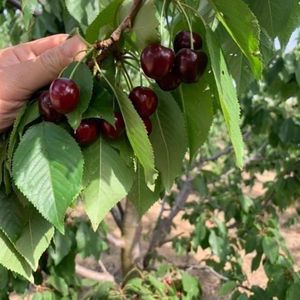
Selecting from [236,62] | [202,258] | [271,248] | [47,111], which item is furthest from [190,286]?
[202,258]

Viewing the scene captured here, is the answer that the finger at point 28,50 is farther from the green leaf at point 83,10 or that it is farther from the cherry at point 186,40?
the cherry at point 186,40

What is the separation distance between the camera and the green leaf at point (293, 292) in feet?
6.06

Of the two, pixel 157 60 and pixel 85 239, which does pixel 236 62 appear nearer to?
pixel 157 60

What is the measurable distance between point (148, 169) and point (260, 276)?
230 inches

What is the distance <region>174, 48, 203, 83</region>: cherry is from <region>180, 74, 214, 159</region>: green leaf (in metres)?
0.05

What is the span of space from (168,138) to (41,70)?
27 cm

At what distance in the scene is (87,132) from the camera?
31.4 inches

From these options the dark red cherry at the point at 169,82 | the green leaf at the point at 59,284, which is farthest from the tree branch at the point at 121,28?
the green leaf at the point at 59,284

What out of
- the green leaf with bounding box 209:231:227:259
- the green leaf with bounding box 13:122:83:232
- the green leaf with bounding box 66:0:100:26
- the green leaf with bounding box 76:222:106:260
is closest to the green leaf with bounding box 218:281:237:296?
the green leaf with bounding box 209:231:227:259

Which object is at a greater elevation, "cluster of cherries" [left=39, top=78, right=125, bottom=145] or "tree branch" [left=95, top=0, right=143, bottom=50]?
"tree branch" [left=95, top=0, right=143, bottom=50]

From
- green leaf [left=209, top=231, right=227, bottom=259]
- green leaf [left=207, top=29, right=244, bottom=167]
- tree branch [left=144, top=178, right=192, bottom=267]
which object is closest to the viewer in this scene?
green leaf [left=207, top=29, right=244, bottom=167]

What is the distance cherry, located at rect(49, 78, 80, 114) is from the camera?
0.75m

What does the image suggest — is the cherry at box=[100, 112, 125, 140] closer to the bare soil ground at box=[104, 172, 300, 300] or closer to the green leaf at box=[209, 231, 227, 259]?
the green leaf at box=[209, 231, 227, 259]

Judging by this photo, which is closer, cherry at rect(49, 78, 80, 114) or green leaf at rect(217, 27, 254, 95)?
cherry at rect(49, 78, 80, 114)
